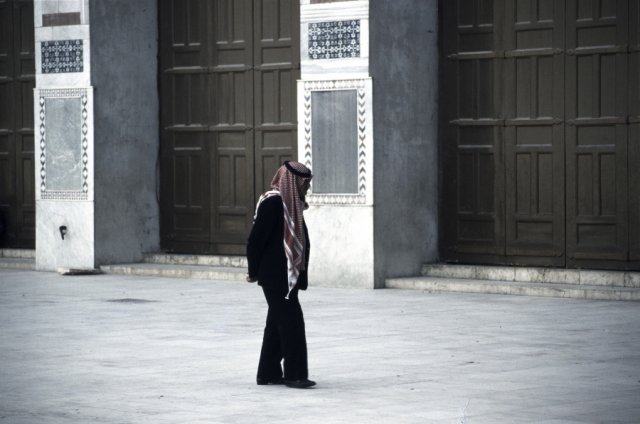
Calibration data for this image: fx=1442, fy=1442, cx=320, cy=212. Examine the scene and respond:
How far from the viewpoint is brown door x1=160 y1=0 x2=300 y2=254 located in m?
18.0

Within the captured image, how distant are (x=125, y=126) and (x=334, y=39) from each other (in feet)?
12.9

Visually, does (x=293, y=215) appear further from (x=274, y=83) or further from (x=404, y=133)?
(x=274, y=83)

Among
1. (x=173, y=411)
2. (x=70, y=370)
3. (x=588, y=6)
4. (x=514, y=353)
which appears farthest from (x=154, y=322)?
(x=588, y=6)

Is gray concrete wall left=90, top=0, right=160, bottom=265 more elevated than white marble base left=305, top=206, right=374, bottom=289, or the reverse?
gray concrete wall left=90, top=0, right=160, bottom=265

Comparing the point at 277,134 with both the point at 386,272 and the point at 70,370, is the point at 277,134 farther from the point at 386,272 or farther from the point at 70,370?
the point at 70,370

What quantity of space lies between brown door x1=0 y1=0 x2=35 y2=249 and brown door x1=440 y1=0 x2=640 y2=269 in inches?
273

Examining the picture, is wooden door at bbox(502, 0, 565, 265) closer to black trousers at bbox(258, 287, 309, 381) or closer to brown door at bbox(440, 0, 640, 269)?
brown door at bbox(440, 0, 640, 269)

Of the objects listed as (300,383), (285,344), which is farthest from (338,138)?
(300,383)

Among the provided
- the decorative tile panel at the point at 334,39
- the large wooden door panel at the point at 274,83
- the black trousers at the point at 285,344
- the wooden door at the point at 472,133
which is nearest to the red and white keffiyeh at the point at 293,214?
the black trousers at the point at 285,344

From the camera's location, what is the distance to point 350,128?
16.2 metres

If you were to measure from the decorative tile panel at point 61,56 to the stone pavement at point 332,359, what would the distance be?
A: 3.89 metres

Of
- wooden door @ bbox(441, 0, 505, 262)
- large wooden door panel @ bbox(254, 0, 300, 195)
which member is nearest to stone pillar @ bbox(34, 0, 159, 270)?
large wooden door panel @ bbox(254, 0, 300, 195)

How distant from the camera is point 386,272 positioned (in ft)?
53.2

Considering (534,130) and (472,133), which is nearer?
(534,130)
